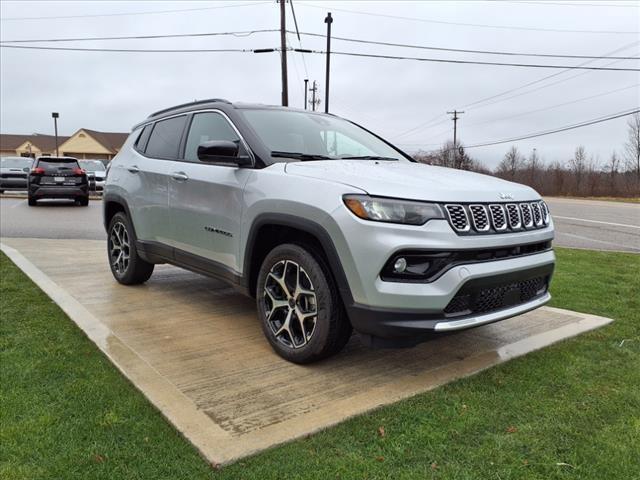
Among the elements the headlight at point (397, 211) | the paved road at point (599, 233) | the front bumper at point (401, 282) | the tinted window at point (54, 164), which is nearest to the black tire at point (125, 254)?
the front bumper at point (401, 282)

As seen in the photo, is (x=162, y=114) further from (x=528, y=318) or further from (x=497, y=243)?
(x=528, y=318)

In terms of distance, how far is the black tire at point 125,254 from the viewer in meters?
5.51

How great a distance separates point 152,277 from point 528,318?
4104mm

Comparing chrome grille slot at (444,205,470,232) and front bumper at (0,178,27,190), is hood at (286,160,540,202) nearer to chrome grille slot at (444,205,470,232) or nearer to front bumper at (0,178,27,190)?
chrome grille slot at (444,205,470,232)

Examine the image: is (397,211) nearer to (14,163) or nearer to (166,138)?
(166,138)

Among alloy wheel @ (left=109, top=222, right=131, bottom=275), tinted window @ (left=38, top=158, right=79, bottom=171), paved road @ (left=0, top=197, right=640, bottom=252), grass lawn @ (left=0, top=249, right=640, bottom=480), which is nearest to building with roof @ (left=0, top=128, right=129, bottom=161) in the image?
tinted window @ (left=38, top=158, right=79, bottom=171)

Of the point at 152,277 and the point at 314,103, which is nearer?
the point at 152,277

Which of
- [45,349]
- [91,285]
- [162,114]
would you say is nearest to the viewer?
[45,349]

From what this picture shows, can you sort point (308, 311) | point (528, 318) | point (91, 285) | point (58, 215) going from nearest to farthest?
point (308, 311), point (528, 318), point (91, 285), point (58, 215)

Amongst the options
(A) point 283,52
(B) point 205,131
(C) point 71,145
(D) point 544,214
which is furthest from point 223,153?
(C) point 71,145

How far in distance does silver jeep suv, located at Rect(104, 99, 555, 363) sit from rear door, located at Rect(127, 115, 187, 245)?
26mm

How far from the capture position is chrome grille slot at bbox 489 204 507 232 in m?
3.21

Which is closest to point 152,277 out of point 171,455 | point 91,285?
point 91,285

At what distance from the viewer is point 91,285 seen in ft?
18.7
